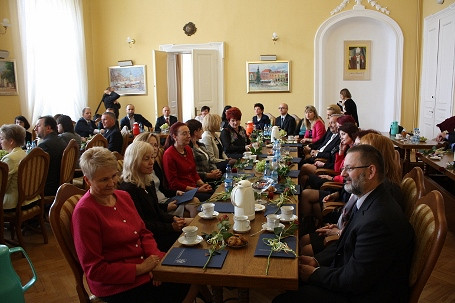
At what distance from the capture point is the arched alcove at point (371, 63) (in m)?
8.75

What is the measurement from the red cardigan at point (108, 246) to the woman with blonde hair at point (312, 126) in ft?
15.4

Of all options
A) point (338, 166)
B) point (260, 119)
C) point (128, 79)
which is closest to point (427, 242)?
point (338, 166)

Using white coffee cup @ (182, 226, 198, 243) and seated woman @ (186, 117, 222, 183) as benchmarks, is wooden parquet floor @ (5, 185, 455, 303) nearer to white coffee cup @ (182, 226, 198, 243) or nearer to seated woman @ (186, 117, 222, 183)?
white coffee cup @ (182, 226, 198, 243)

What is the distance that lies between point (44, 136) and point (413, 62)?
305 inches

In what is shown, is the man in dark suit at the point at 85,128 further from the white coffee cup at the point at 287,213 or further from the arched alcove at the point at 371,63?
the white coffee cup at the point at 287,213

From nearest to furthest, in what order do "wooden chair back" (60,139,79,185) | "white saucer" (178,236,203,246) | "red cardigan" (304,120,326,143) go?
"white saucer" (178,236,203,246)
"wooden chair back" (60,139,79,185)
"red cardigan" (304,120,326,143)

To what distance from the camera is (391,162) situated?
2533 millimetres

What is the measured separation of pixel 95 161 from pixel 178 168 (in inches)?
67.5

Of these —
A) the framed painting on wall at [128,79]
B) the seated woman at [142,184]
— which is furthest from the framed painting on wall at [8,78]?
the seated woman at [142,184]

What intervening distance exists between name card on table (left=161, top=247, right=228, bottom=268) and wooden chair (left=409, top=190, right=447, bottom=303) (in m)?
0.88

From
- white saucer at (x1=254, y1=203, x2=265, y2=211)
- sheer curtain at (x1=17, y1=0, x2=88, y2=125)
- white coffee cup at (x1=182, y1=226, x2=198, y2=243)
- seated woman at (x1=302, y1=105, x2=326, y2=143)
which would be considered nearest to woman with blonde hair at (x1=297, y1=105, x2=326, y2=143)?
seated woman at (x1=302, y1=105, x2=326, y2=143)

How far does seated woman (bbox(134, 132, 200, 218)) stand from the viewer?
10.1ft

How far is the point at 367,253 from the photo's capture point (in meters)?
1.73

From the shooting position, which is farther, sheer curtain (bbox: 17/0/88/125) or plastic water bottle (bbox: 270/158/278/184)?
sheer curtain (bbox: 17/0/88/125)
